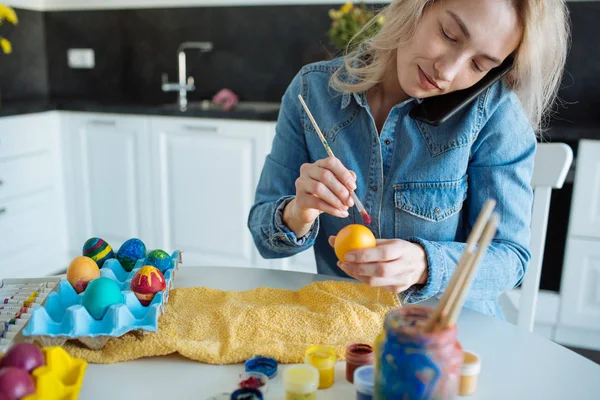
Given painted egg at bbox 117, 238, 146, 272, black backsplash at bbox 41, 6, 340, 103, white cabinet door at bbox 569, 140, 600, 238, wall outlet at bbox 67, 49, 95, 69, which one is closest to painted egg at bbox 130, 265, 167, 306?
painted egg at bbox 117, 238, 146, 272

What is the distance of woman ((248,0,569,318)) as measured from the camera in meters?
0.96

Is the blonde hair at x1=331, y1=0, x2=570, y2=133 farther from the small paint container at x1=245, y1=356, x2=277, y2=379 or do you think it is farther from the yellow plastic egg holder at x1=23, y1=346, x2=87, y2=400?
the yellow plastic egg holder at x1=23, y1=346, x2=87, y2=400

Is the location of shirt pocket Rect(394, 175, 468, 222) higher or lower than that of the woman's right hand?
lower

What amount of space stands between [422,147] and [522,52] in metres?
0.25

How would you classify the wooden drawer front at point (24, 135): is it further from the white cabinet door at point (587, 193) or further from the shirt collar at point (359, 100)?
the white cabinet door at point (587, 193)

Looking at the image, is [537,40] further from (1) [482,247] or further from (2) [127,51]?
(2) [127,51]

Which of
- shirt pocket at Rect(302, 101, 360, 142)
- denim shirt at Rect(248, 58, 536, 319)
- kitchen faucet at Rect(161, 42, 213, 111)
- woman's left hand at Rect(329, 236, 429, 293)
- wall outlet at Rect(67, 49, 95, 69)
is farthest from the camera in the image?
wall outlet at Rect(67, 49, 95, 69)

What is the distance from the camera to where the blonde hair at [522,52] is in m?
1.01

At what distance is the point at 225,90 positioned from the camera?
10.3ft

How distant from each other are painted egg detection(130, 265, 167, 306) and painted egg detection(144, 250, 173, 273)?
0.10 m

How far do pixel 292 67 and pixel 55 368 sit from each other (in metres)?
2.60

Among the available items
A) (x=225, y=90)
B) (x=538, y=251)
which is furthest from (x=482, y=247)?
(x=225, y=90)

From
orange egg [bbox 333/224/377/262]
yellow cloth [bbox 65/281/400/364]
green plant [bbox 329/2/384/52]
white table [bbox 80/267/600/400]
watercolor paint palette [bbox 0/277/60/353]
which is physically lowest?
white table [bbox 80/267/600/400]

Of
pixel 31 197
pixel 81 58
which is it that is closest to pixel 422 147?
pixel 31 197
